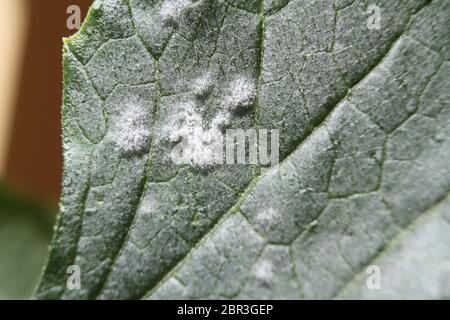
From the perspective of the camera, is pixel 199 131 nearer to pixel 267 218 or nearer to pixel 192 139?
pixel 192 139

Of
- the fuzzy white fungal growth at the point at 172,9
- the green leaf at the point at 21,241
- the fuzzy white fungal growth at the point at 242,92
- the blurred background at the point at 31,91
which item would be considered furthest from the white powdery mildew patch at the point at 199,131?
the blurred background at the point at 31,91

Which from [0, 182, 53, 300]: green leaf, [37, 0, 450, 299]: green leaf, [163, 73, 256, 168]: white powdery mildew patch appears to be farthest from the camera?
[0, 182, 53, 300]: green leaf

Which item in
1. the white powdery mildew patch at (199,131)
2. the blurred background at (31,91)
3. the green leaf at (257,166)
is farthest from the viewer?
the blurred background at (31,91)

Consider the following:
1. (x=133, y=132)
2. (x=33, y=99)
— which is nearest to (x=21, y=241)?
(x=33, y=99)

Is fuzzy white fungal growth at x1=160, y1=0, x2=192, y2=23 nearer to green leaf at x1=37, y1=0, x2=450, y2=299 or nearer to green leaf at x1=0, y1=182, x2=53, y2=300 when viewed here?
green leaf at x1=37, y1=0, x2=450, y2=299

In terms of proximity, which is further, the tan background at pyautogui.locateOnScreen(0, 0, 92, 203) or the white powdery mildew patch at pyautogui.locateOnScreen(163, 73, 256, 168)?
the tan background at pyautogui.locateOnScreen(0, 0, 92, 203)

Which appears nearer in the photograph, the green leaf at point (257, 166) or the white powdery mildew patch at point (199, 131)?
the green leaf at point (257, 166)

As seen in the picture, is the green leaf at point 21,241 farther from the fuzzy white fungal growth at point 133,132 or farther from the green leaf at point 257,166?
the fuzzy white fungal growth at point 133,132

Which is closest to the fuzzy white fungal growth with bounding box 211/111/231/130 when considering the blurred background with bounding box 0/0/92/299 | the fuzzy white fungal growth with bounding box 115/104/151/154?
the fuzzy white fungal growth with bounding box 115/104/151/154
